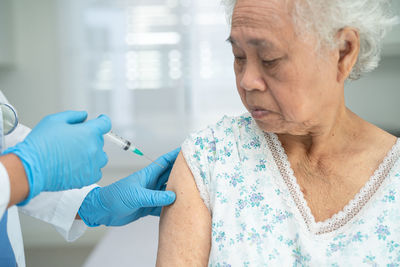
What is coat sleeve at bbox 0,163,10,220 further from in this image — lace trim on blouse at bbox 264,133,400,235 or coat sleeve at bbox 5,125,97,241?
lace trim on blouse at bbox 264,133,400,235

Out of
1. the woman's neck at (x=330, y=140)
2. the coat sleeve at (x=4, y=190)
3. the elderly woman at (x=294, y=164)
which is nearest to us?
the coat sleeve at (x=4, y=190)

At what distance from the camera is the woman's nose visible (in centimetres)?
98

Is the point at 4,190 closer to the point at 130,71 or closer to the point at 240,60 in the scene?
the point at 240,60

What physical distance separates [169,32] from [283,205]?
7.31ft

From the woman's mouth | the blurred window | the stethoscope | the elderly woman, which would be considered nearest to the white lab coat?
the stethoscope

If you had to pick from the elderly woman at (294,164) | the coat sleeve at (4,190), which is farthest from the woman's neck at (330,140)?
the coat sleeve at (4,190)

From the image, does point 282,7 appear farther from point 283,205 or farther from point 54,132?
point 54,132

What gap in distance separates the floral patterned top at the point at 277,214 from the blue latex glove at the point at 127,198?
19 cm

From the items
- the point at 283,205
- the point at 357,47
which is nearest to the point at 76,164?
the point at 283,205

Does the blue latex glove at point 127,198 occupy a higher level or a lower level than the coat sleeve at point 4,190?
lower

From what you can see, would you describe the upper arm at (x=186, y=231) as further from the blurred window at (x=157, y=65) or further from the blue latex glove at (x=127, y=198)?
the blurred window at (x=157, y=65)

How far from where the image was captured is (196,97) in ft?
10.1

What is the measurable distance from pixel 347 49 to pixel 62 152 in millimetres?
785

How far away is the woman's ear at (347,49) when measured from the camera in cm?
98
